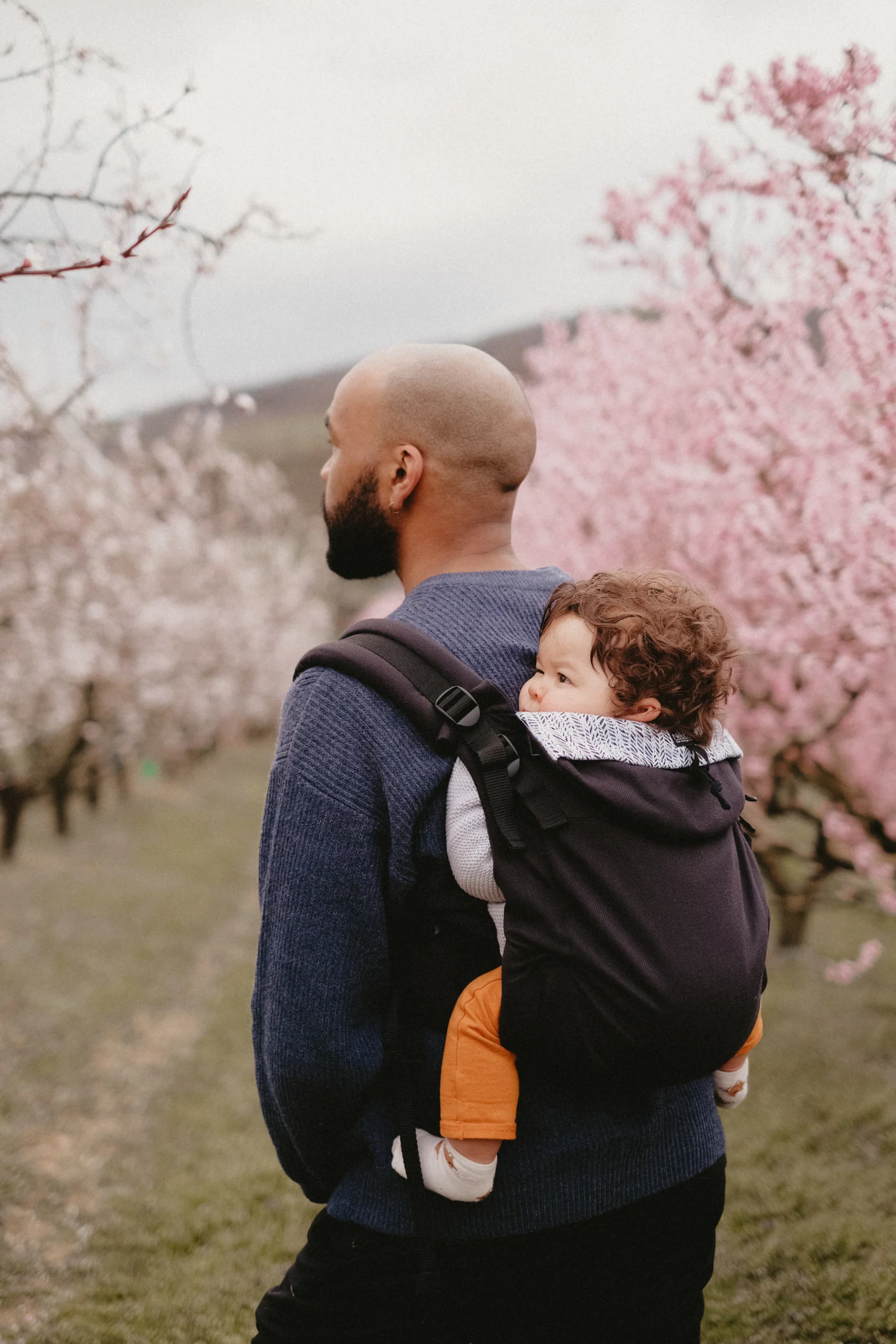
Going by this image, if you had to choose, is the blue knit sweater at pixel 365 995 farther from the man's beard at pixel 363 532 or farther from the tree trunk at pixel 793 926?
the tree trunk at pixel 793 926

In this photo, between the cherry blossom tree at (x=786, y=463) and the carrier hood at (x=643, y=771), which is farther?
the cherry blossom tree at (x=786, y=463)

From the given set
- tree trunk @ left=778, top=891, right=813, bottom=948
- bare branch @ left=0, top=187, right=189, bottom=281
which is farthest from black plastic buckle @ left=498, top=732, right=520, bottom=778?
tree trunk @ left=778, top=891, right=813, bottom=948

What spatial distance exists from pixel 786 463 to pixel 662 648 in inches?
149

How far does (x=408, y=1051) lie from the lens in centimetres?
152

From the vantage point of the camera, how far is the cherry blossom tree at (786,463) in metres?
3.66

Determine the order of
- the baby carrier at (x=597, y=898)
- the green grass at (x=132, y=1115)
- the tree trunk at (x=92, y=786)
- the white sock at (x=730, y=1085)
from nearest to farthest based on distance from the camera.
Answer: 1. the baby carrier at (x=597, y=898)
2. the white sock at (x=730, y=1085)
3. the green grass at (x=132, y=1115)
4. the tree trunk at (x=92, y=786)

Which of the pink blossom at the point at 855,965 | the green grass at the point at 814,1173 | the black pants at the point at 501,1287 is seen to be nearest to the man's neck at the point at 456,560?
the black pants at the point at 501,1287

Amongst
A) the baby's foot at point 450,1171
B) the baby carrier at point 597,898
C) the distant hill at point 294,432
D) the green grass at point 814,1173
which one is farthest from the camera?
the distant hill at point 294,432

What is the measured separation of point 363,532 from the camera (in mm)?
1841

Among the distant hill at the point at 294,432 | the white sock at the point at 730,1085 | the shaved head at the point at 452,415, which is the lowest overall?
the distant hill at the point at 294,432

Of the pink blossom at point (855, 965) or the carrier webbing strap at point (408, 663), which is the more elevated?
A: the carrier webbing strap at point (408, 663)

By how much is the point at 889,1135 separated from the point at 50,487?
38.3 feet

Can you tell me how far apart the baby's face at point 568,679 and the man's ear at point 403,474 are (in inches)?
15.1

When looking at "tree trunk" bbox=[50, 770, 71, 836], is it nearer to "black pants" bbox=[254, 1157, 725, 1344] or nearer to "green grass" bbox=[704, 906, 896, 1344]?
"green grass" bbox=[704, 906, 896, 1344]
